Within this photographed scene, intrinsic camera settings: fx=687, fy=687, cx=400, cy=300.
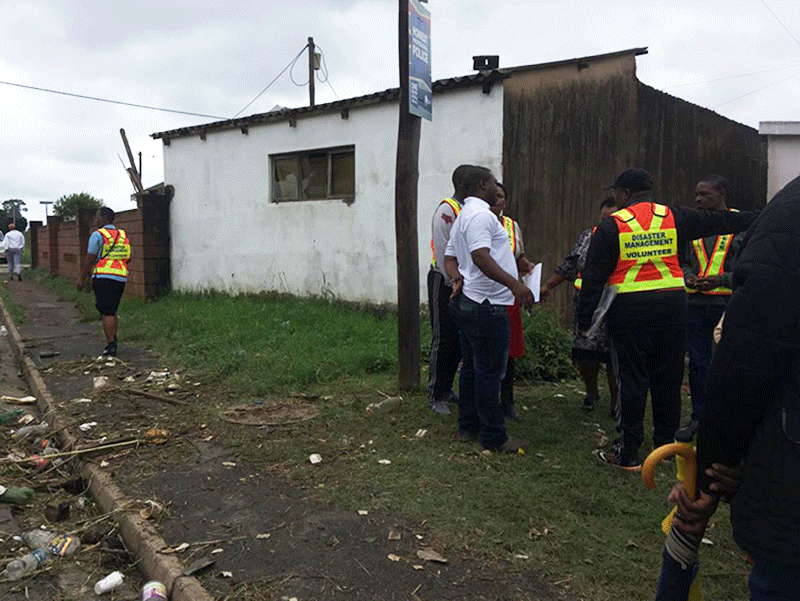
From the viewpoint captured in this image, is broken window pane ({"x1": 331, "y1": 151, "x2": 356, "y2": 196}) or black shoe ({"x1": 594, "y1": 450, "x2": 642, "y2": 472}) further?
broken window pane ({"x1": 331, "y1": 151, "x2": 356, "y2": 196})

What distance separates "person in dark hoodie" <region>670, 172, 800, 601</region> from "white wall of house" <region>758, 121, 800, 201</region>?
13.4 metres

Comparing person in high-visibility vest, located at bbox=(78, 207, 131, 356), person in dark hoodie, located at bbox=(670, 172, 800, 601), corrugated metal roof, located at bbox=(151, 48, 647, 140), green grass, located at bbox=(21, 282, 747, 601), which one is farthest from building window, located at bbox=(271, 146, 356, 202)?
person in dark hoodie, located at bbox=(670, 172, 800, 601)

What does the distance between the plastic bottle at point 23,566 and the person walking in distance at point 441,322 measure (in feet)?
9.68

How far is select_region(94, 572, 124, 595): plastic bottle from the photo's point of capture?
3.30 meters

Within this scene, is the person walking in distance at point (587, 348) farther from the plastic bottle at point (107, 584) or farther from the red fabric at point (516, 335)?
the plastic bottle at point (107, 584)

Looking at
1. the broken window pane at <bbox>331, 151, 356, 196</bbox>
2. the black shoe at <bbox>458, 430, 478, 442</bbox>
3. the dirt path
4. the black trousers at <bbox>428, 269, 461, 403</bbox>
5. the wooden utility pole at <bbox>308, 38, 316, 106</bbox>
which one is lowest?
the dirt path

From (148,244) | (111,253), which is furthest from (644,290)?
(148,244)

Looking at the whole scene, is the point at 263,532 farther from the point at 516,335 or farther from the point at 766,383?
the point at 766,383

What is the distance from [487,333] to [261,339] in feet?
15.5

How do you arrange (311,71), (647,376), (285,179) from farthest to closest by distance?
1. (311,71)
2. (285,179)
3. (647,376)

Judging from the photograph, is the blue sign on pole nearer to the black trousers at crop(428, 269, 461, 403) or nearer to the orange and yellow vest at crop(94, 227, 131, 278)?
the black trousers at crop(428, 269, 461, 403)

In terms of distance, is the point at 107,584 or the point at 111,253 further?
the point at 111,253

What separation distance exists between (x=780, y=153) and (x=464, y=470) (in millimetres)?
12541

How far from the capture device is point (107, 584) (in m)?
3.31
